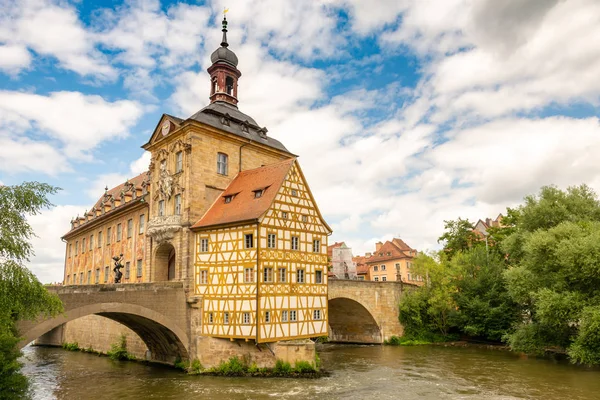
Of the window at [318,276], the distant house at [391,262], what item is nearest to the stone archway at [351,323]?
the window at [318,276]

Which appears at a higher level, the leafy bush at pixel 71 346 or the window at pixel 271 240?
the window at pixel 271 240

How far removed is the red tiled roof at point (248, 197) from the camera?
21.5m

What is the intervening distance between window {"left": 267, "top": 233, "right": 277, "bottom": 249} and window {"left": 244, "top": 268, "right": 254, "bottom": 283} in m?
1.34

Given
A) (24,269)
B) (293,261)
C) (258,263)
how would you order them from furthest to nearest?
(293,261), (258,263), (24,269)

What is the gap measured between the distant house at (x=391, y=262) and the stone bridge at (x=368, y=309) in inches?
852

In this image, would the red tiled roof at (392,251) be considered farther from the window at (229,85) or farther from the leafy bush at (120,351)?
the leafy bush at (120,351)

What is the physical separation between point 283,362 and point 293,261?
4.45 meters

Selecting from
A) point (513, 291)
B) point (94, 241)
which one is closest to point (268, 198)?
point (513, 291)

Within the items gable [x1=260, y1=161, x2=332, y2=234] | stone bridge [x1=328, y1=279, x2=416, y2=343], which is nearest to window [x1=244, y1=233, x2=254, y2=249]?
gable [x1=260, y1=161, x2=332, y2=234]

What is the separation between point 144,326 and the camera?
23547 millimetres

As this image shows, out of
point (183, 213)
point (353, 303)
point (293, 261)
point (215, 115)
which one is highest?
point (215, 115)

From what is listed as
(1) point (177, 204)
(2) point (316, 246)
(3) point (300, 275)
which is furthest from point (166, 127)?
(3) point (300, 275)

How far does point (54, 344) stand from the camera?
37.6m

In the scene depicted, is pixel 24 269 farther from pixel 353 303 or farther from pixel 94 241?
pixel 94 241
